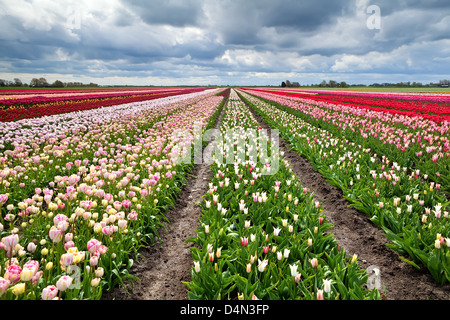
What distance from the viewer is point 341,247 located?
403cm

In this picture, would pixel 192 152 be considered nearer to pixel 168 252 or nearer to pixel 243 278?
pixel 168 252

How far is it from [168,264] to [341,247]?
266 cm

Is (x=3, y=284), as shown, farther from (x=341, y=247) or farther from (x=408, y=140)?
(x=408, y=140)

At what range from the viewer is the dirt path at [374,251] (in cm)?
314

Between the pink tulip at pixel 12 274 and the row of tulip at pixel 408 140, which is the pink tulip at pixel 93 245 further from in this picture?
the row of tulip at pixel 408 140

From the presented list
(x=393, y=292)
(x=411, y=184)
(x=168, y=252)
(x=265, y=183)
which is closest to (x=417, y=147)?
(x=411, y=184)

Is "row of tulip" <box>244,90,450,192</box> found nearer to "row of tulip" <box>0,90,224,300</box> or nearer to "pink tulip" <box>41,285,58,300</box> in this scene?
"row of tulip" <box>0,90,224,300</box>

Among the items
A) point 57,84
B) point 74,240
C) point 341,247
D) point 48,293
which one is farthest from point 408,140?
point 57,84

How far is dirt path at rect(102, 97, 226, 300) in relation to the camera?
3168mm

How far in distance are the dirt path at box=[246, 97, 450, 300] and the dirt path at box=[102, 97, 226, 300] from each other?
2.43 m

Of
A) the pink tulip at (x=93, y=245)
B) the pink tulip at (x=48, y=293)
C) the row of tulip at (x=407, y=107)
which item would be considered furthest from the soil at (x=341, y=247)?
the row of tulip at (x=407, y=107)

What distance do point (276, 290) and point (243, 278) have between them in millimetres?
389

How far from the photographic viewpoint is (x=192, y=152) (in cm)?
916

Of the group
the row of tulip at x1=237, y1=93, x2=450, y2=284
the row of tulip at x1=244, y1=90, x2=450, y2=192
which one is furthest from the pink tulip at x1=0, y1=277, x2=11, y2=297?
the row of tulip at x1=244, y1=90, x2=450, y2=192
